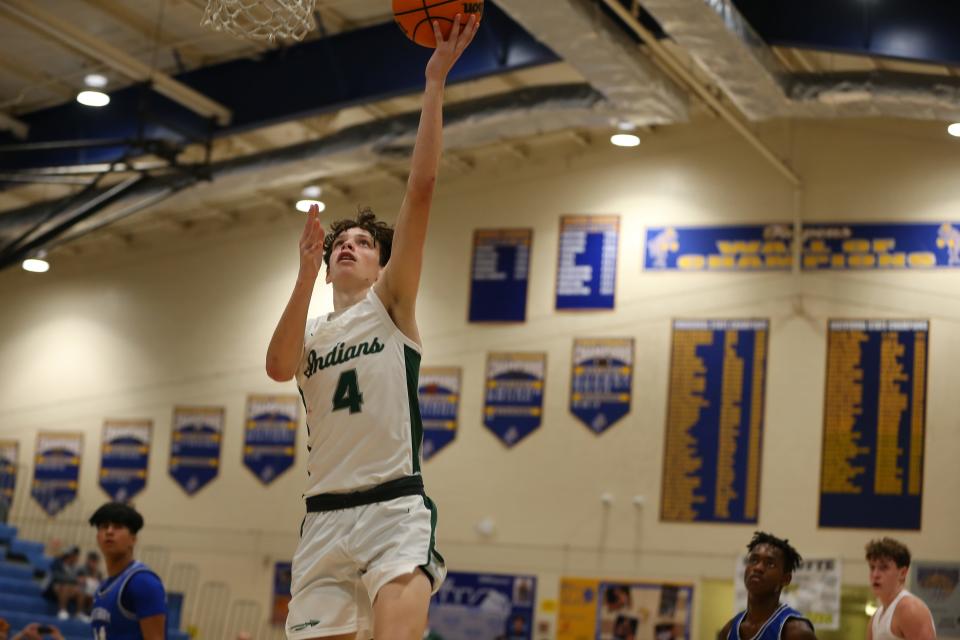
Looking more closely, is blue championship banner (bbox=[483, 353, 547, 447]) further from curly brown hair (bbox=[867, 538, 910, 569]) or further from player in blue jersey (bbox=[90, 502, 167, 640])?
player in blue jersey (bbox=[90, 502, 167, 640])

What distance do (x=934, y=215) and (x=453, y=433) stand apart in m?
6.34

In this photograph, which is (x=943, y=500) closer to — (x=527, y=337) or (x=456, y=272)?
(x=527, y=337)

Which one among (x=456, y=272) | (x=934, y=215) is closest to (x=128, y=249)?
(x=456, y=272)

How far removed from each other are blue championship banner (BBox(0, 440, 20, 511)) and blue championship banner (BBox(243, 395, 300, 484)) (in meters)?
4.00

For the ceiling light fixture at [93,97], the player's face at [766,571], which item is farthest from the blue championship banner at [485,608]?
the player's face at [766,571]

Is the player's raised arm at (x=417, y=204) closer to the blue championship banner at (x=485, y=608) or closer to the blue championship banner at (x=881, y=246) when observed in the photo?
the blue championship banner at (x=881, y=246)

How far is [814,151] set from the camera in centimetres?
1728

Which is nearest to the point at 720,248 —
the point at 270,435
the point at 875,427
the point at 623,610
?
the point at 875,427

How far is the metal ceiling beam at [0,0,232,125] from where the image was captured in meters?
14.5

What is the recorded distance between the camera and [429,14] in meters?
4.99

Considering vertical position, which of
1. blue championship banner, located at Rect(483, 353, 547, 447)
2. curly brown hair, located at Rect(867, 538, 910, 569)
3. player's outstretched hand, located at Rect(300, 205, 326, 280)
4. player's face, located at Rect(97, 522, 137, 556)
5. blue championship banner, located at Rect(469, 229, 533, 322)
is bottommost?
player's face, located at Rect(97, 522, 137, 556)

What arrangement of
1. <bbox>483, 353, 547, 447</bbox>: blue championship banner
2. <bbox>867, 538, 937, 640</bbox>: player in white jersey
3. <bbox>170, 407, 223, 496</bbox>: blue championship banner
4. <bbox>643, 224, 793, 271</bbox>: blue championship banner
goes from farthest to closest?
<bbox>170, 407, 223, 496</bbox>: blue championship banner < <bbox>483, 353, 547, 447</bbox>: blue championship banner < <bbox>643, 224, 793, 271</bbox>: blue championship banner < <bbox>867, 538, 937, 640</bbox>: player in white jersey

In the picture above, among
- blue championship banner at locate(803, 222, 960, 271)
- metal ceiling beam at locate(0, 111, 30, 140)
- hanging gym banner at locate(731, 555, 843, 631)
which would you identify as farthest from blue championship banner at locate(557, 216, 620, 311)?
metal ceiling beam at locate(0, 111, 30, 140)

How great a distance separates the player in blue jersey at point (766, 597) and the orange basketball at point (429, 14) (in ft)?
11.3
